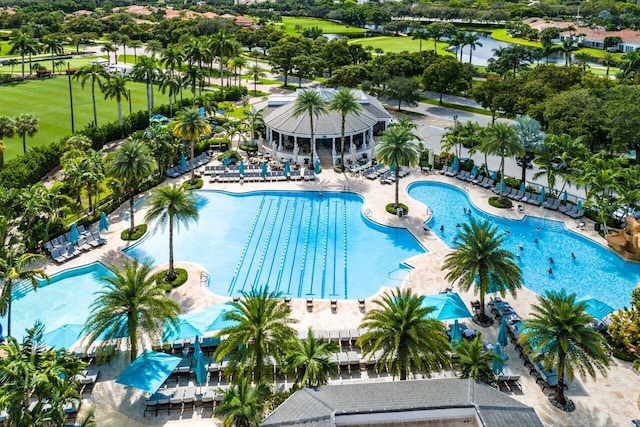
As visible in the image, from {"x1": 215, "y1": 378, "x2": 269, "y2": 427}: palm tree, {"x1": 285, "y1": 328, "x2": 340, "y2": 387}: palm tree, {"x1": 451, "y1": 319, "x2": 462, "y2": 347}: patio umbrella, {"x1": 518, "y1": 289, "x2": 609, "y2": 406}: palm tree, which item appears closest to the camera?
{"x1": 215, "y1": 378, "x2": 269, "y2": 427}: palm tree

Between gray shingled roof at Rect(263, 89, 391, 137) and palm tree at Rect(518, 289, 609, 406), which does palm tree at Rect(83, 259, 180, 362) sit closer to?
palm tree at Rect(518, 289, 609, 406)

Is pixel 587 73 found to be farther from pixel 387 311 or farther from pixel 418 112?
pixel 387 311

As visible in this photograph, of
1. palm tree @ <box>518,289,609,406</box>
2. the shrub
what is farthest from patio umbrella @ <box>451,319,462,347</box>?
the shrub

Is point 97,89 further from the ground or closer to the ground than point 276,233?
further from the ground

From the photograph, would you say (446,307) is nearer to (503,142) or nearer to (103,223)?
(503,142)

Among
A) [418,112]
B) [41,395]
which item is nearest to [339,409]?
[41,395]

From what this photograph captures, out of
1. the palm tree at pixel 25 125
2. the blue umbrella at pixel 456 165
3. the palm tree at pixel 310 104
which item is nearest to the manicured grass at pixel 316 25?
the palm tree at pixel 310 104
